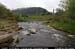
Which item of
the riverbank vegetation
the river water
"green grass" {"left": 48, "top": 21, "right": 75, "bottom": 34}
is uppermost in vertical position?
the riverbank vegetation

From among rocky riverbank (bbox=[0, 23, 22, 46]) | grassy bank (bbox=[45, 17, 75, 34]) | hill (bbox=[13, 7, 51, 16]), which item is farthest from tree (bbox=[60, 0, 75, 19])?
rocky riverbank (bbox=[0, 23, 22, 46])

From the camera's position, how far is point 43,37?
3.63 meters

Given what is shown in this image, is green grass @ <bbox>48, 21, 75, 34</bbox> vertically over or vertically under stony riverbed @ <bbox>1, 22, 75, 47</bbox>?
over

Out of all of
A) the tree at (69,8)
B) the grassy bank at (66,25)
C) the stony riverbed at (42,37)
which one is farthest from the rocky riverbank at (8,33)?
the tree at (69,8)

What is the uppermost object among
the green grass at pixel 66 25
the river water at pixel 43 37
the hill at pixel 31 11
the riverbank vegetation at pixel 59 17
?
the hill at pixel 31 11

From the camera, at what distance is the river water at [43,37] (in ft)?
10.9

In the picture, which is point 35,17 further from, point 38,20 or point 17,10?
point 17,10

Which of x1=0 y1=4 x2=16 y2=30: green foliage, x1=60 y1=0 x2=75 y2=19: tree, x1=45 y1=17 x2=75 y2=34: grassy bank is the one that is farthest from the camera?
x1=60 y1=0 x2=75 y2=19: tree

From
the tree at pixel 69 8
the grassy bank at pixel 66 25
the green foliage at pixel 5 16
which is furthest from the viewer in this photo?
the tree at pixel 69 8

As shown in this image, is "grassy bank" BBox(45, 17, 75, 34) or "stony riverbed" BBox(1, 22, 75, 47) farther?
"grassy bank" BBox(45, 17, 75, 34)

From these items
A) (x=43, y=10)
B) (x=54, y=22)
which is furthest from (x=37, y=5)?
(x=54, y=22)

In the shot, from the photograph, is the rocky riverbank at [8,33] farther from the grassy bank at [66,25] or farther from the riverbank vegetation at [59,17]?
the grassy bank at [66,25]

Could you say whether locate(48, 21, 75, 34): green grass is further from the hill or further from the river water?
the hill

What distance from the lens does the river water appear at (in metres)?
3.34
